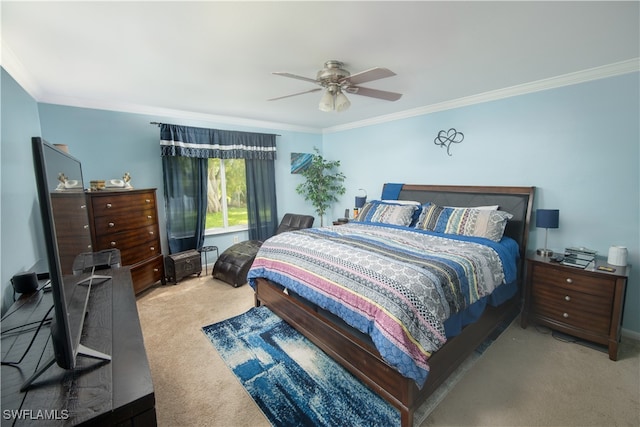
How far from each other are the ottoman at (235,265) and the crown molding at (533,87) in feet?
9.62

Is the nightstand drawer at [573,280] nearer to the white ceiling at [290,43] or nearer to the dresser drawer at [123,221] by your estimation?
the white ceiling at [290,43]

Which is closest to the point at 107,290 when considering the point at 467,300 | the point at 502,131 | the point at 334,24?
the point at 334,24

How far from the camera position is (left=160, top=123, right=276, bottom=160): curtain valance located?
12.2 ft

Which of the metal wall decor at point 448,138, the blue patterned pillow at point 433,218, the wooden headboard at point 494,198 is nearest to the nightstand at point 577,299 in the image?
the wooden headboard at point 494,198

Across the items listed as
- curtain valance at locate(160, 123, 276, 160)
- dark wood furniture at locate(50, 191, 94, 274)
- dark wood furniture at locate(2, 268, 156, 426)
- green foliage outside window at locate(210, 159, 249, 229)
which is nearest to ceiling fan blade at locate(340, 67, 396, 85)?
dark wood furniture at locate(50, 191, 94, 274)

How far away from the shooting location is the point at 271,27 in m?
1.72

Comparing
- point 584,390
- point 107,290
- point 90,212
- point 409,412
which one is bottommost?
point 584,390

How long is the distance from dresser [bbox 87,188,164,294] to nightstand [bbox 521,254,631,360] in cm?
421

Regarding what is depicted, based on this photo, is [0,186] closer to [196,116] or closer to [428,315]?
[196,116]

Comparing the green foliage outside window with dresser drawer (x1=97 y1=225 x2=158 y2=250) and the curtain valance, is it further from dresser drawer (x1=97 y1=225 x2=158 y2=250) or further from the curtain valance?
dresser drawer (x1=97 y1=225 x2=158 y2=250)

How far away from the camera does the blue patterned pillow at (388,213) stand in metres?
3.42

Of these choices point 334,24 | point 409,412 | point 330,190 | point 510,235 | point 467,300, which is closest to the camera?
point 409,412

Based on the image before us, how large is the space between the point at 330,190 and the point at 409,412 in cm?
409

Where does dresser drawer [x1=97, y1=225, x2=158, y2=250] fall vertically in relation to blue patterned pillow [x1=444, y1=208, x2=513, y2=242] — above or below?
below
